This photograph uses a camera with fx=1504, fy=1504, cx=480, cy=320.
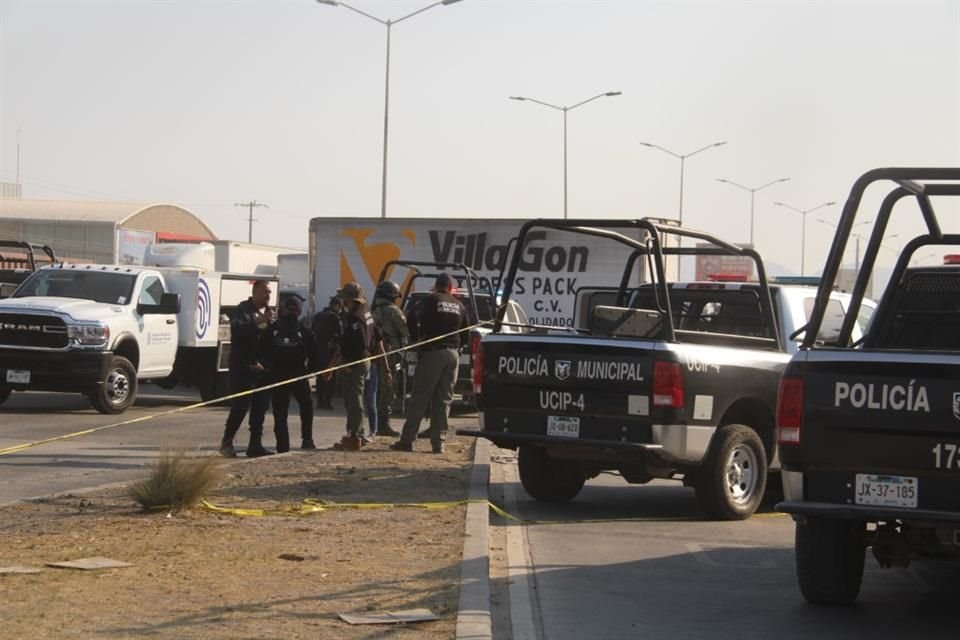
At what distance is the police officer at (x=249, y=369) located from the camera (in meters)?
15.6

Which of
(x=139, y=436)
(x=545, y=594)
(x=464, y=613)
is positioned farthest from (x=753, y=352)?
(x=139, y=436)

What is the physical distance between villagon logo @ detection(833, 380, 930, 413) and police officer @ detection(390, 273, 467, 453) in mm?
8290

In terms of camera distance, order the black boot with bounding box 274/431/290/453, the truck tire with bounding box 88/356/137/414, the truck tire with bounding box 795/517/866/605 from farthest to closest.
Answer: the truck tire with bounding box 88/356/137/414 → the black boot with bounding box 274/431/290/453 → the truck tire with bounding box 795/517/866/605

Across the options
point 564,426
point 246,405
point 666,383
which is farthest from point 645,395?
point 246,405

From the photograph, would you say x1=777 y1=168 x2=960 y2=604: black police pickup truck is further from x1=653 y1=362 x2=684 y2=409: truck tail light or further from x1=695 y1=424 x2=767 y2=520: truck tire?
x1=695 y1=424 x2=767 y2=520: truck tire

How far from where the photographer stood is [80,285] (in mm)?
22594

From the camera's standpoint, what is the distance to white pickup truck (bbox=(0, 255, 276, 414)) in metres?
21.1

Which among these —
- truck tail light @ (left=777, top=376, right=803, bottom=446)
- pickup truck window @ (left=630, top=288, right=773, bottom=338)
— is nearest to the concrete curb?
truck tail light @ (left=777, top=376, right=803, bottom=446)

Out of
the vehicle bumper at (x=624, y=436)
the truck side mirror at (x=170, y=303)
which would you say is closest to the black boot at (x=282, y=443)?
the vehicle bumper at (x=624, y=436)

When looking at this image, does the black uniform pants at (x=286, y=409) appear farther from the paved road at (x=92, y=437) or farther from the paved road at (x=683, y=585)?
the paved road at (x=683, y=585)

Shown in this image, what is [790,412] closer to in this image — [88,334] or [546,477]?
[546,477]

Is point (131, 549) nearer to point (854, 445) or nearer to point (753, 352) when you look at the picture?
point (854, 445)

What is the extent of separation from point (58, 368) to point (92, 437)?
123 inches

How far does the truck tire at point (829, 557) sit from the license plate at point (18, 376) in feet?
49.9
